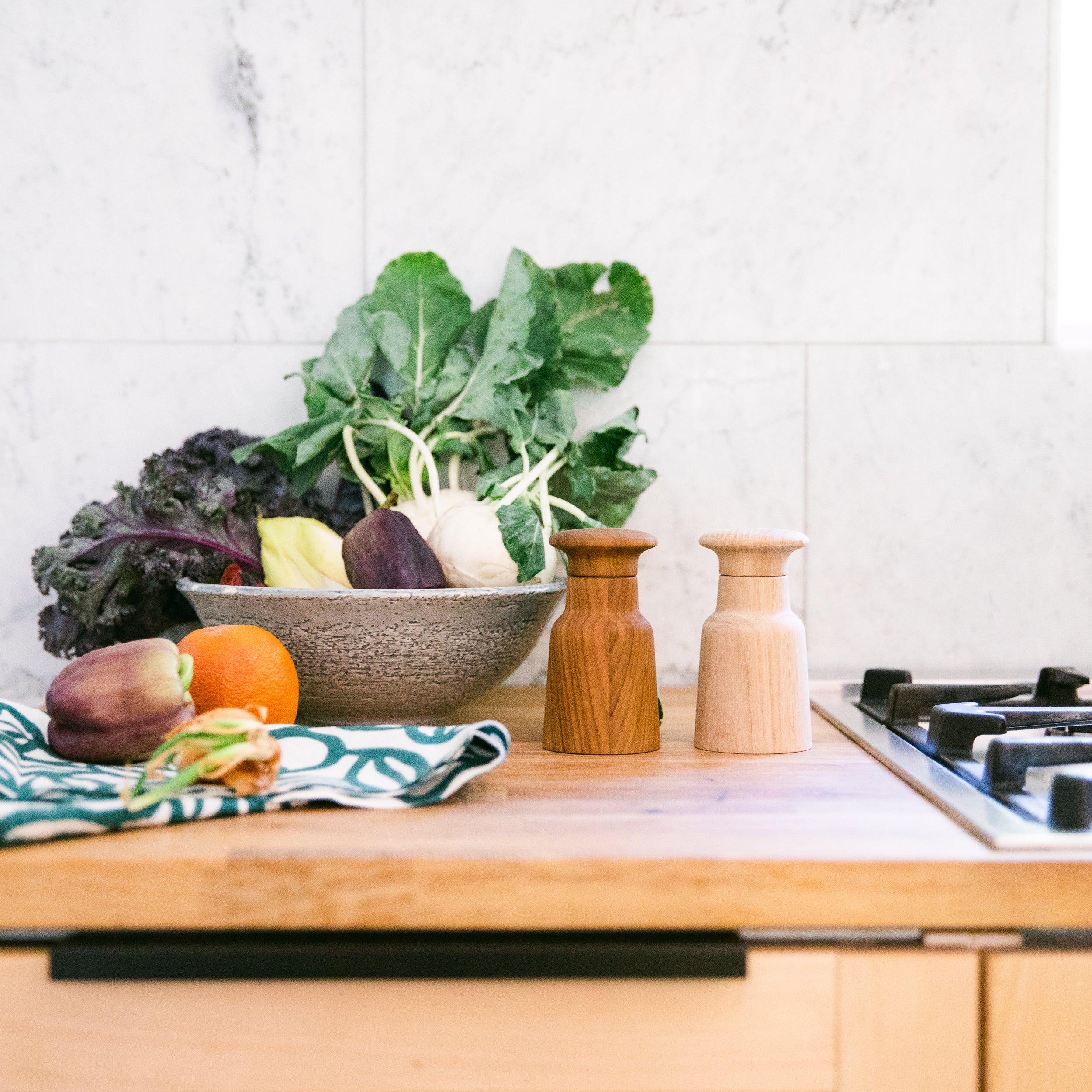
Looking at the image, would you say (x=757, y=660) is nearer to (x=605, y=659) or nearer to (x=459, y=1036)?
(x=605, y=659)

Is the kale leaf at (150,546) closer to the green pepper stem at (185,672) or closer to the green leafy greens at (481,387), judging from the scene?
the green leafy greens at (481,387)

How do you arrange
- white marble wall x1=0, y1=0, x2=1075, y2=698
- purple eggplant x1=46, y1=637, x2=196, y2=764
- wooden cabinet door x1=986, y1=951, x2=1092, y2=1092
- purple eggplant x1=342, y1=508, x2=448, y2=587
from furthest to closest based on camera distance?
white marble wall x1=0, y1=0, x2=1075, y2=698 → purple eggplant x1=342, y1=508, x2=448, y2=587 → purple eggplant x1=46, y1=637, x2=196, y2=764 → wooden cabinet door x1=986, y1=951, x2=1092, y2=1092

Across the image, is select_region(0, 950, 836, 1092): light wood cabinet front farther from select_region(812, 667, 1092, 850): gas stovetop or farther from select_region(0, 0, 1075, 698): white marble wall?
select_region(0, 0, 1075, 698): white marble wall

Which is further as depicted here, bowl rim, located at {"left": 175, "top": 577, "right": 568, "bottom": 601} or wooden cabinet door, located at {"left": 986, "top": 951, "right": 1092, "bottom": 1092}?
bowl rim, located at {"left": 175, "top": 577, "right": 568, "bottom": 601}

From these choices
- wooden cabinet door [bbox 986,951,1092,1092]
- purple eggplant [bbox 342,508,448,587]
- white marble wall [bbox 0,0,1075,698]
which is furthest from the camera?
white marble wall [bbox 0,0,1075,698]

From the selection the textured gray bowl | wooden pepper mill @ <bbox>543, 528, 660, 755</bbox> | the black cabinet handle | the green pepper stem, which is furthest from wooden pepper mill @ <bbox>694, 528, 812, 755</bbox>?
the green pepper stem

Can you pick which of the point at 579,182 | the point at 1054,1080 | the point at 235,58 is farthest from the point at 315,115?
the point at 1054,1080

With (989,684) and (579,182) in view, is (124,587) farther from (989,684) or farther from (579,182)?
(989,684)

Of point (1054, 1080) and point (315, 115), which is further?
point (315, 115)

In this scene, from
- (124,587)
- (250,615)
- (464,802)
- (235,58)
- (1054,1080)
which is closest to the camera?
(1054,1080)

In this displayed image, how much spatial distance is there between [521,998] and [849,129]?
97 cm

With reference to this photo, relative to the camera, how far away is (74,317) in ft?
3.41

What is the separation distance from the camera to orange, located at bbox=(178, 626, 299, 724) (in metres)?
0.69

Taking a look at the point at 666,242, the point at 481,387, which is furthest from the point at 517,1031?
the point at 666,242
